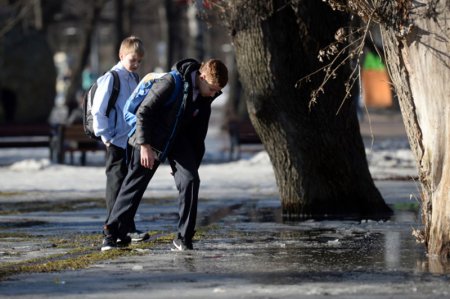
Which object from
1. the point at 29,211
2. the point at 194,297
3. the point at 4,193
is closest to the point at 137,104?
the point at 194,297

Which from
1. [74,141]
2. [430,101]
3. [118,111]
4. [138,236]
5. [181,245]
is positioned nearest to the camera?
[430,101]

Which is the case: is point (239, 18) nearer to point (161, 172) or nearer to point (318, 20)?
point (318, 20)

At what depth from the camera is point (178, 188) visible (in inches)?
418

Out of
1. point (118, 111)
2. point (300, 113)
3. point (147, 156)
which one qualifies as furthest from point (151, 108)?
point (300, 113)

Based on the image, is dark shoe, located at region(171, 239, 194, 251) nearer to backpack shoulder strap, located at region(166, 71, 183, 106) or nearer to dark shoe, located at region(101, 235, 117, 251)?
dark shoe, located at region(101, 235, 117, 251)

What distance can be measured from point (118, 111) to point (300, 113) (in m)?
2.91

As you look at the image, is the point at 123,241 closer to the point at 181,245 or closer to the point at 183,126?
the point at 181,245

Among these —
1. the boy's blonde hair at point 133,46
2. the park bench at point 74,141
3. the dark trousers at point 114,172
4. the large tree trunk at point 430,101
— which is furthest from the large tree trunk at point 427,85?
the park bench at point 74,141

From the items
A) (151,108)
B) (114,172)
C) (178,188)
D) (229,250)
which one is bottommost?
(229,250)

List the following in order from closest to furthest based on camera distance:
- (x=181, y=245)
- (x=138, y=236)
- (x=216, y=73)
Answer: (x=216, y=73) → (x=181, y=245) → (x=138, y=236)

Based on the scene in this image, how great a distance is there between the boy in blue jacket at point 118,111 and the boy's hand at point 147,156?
980 mm

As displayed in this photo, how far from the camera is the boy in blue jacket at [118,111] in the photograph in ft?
37.5

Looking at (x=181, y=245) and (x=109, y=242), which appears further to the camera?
(x=109, y=242)

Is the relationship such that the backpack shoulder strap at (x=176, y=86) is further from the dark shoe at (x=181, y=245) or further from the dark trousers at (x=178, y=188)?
the dark shoe at (x=181, y=245)
